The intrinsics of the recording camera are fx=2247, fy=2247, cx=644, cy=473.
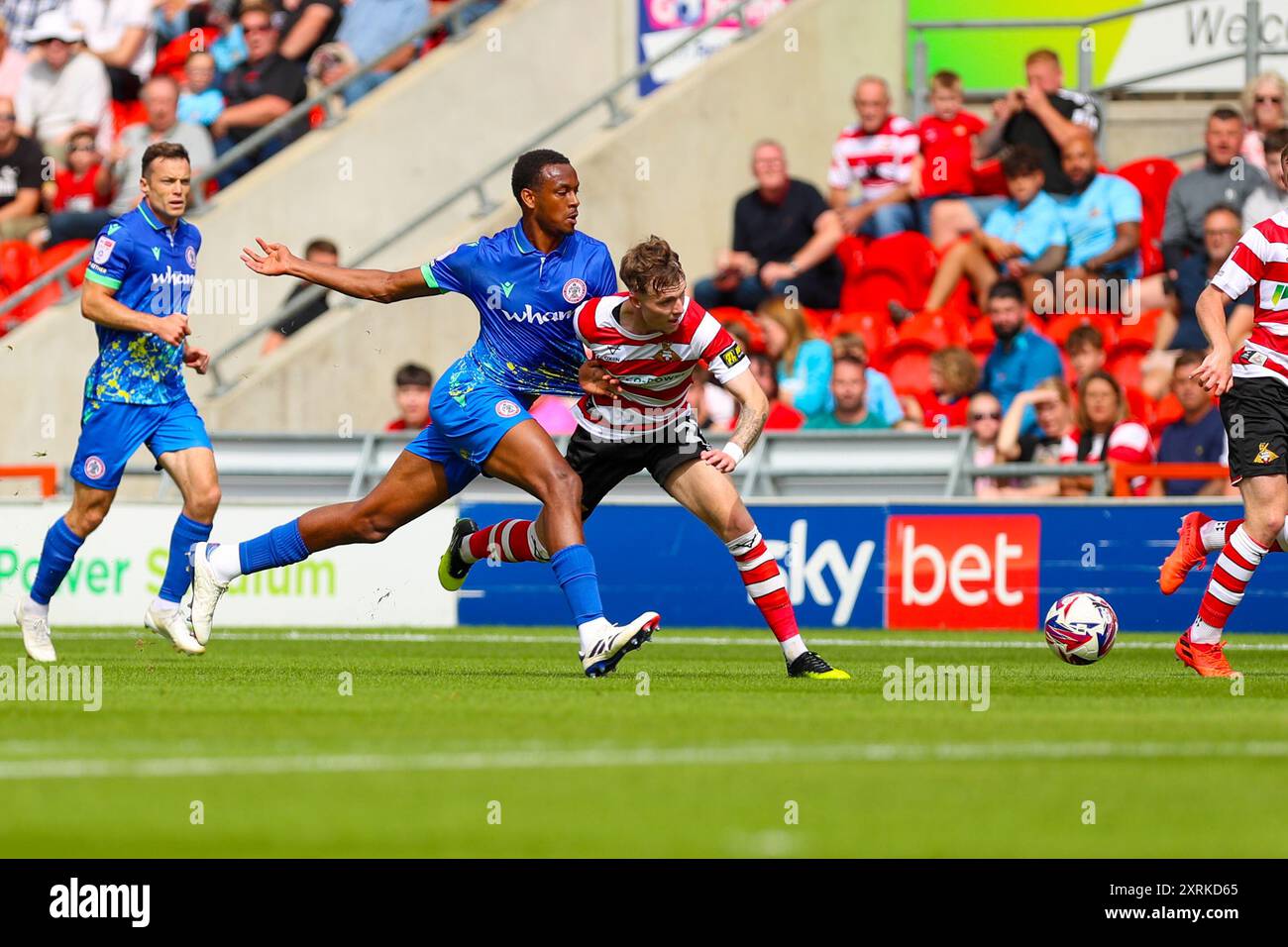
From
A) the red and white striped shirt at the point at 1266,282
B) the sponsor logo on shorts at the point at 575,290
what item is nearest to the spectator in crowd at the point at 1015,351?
the red and white striped shirt at the point at 1266,282

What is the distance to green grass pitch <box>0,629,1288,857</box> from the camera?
546cm

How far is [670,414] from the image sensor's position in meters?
10.6

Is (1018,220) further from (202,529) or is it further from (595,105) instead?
(202,529)

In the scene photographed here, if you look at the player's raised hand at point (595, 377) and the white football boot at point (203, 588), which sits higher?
the player's raised hand at point (595, 377)

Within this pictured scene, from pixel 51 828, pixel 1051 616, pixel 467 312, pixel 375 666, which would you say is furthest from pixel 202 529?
pixel 467 312

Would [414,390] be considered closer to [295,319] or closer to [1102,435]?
[295,319]

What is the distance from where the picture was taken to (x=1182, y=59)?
20359mm

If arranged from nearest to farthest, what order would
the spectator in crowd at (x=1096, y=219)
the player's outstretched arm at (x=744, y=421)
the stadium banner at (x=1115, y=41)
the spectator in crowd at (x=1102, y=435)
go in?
the player's outstretched arm at (x=744, y=421), the spectator in crowd at (x=1102, y=435), the spectator in crowd at (x=1096, y=219), the stadium banner at (x=1115, y=41)

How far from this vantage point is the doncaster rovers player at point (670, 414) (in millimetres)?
9969

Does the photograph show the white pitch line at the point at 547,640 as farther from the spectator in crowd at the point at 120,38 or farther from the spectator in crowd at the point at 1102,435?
the spectator in crowd at the point at 120,38

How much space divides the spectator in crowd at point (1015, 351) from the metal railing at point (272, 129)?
273 inches

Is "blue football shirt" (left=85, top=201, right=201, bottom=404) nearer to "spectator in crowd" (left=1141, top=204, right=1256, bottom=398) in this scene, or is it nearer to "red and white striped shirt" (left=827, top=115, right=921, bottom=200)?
"spectator in crowd" (left=1141, top=204, right=1256, bottom=398)

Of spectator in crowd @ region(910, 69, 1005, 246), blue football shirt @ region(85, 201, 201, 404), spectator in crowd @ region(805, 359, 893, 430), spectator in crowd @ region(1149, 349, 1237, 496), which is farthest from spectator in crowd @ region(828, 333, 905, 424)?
blue football shirt @ region(85, 201, 201, 404)

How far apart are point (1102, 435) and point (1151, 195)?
13.3 feet
